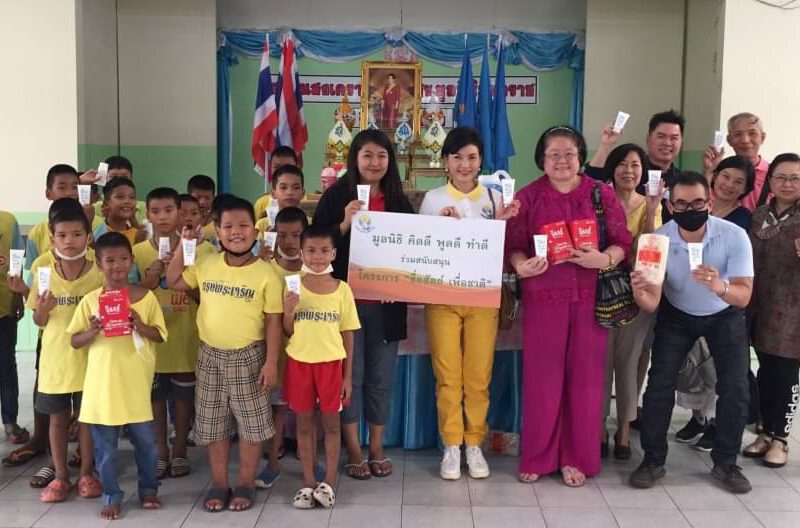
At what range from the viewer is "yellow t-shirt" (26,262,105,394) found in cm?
338

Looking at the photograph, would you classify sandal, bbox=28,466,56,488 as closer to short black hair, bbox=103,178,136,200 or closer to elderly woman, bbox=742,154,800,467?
short black hair, bbox=103,178,136,200

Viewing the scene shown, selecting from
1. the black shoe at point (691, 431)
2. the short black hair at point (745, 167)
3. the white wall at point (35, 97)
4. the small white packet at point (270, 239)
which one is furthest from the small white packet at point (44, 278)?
the white wall at point (35, 97)

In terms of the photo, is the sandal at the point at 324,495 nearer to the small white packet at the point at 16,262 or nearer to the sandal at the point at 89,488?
the sandal at the point at 89,488

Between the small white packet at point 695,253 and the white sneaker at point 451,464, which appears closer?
the small white packet at point 695,253

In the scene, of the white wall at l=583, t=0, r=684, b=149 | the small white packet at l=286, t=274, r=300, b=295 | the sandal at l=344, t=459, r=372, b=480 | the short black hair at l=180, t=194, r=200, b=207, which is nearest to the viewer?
the small white packet at l=286, t=274, r=300, b=295

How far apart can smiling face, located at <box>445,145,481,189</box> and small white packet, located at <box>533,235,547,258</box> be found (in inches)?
18.0

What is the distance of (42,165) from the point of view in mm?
6832

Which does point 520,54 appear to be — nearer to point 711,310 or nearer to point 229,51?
point 229,51

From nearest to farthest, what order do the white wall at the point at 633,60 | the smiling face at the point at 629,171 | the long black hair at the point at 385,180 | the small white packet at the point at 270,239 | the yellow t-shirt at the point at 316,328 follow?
1. the yellow t-shirt at the point at 316,328
2. the small white packet at the point at 270,239
3. the long black hair at the point at 385,180
4. the smiling face at the point at 629,171
5. the white wall at the point at 633,60

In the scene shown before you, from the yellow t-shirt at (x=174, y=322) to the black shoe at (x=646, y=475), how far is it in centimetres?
219

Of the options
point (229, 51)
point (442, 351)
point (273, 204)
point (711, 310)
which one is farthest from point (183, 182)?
point (711, 310)

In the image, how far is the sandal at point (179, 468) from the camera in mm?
3768

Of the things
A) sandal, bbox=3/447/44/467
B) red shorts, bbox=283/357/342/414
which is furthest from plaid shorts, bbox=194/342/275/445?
sandal, bbox=3/447/44/467

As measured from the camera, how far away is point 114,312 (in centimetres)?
313
